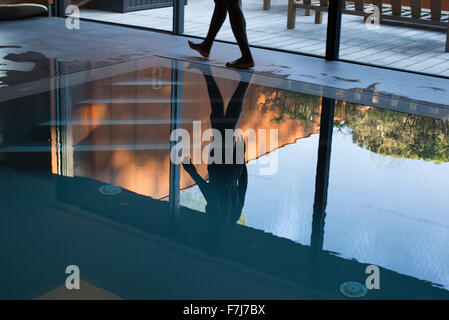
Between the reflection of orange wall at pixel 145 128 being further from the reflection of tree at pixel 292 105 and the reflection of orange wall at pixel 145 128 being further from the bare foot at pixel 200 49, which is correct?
the bare foot at pixel 200 49

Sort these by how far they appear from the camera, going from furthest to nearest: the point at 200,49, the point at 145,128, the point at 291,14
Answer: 1. the point at 291,14
2. the point at 200,49
3. the point at 145,128

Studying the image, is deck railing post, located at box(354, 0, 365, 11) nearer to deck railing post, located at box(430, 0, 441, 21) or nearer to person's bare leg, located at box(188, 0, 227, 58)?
deck railing post, located at box(430, 0, 441, 21)

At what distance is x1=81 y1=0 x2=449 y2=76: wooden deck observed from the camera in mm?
4785

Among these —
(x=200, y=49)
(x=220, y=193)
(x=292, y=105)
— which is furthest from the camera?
(x=200, y=49)

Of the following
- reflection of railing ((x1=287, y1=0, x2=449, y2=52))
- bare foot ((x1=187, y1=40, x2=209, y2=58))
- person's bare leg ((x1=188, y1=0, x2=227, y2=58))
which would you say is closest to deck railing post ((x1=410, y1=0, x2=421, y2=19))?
reflection of railing ((x1=287, y1=0, x2=449, y2=52))

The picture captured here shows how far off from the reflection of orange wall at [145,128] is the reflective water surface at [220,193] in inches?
0.4

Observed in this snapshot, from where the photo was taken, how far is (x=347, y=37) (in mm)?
5078

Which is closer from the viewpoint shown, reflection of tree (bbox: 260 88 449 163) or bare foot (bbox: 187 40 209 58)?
reflection of tree (bbox: 260 88 449 163)

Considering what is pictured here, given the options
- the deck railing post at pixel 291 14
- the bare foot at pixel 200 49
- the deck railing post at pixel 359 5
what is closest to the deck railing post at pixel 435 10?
the deck railing post at pixel 359 5

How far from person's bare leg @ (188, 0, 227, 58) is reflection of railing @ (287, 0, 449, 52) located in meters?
0.75

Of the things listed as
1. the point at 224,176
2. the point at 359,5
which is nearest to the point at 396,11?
the point at 359,5

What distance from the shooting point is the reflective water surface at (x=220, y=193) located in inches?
81.3

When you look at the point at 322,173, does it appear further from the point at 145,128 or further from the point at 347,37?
the point at 347,37

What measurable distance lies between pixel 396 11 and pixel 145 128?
2361mm
